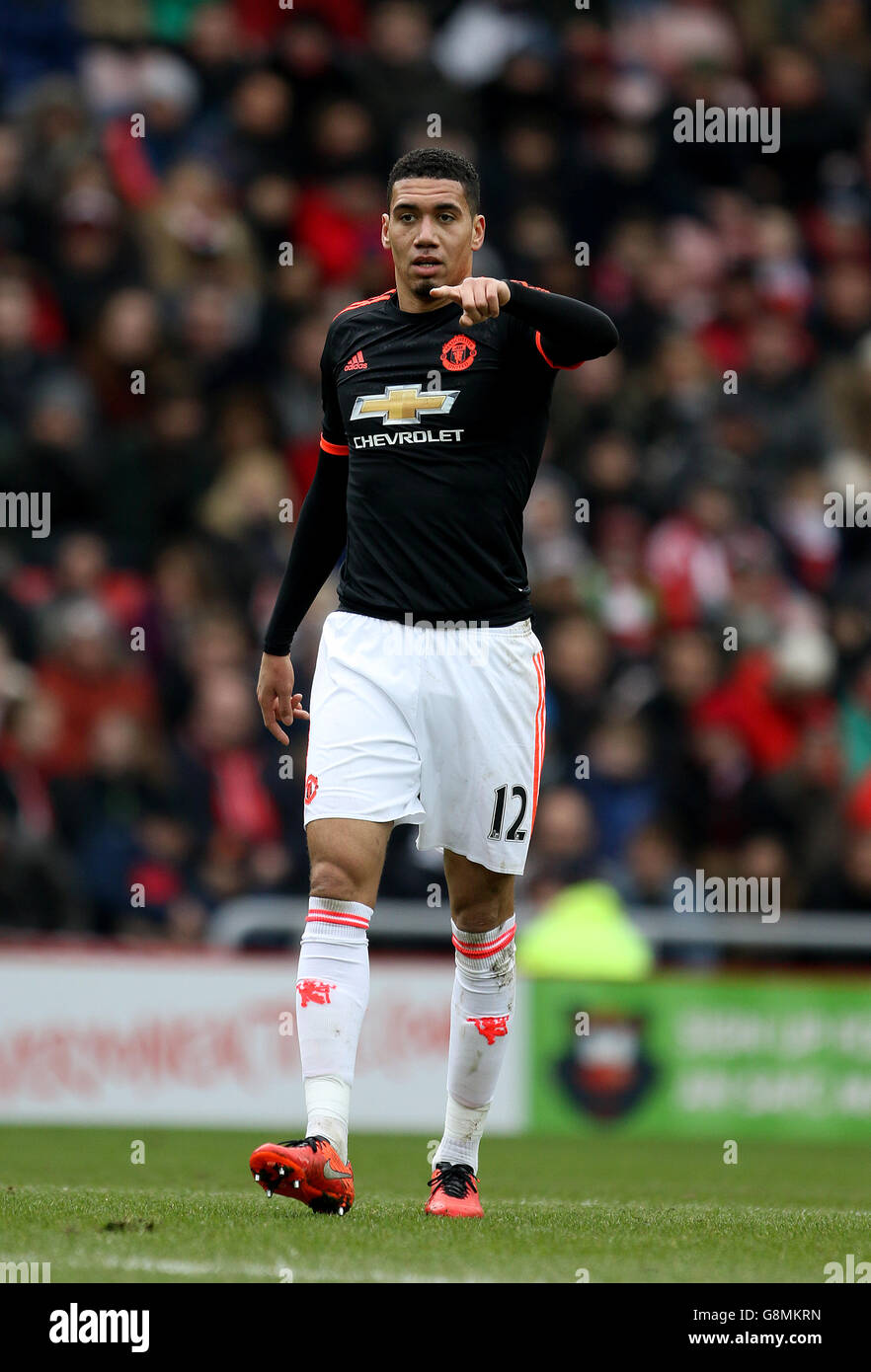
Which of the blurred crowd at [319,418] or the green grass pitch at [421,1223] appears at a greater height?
the blurred crowd at [319,418]

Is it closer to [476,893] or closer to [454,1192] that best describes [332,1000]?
[476,893]

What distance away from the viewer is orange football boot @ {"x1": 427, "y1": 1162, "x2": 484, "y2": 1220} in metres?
5.74

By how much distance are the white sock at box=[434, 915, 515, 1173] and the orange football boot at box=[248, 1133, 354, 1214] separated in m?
0.66

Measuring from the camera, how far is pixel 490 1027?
5.99m

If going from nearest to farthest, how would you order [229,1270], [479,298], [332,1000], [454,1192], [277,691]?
1. [229,1270]
2. [479,298]
3. [332,1000]
4. [454,1192]
5. [277,691]

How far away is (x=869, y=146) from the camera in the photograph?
1655cm

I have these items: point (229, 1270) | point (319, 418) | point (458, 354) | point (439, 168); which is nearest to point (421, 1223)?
point (229, 1270)

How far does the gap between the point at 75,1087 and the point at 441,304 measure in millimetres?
5761

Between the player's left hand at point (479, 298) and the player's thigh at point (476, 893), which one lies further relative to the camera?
the player's thigh at point (476, 893)

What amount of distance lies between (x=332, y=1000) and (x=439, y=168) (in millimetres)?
2239

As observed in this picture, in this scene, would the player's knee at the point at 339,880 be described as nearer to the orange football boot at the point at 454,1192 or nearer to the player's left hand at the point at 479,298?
the orange football boot at the point at 454,1192

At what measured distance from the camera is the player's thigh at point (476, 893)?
5.84 metres

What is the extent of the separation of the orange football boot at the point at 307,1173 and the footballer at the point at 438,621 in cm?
28

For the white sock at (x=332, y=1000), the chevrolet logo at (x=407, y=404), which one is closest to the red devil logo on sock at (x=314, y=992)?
the white sock at (x=332, y=1000)
